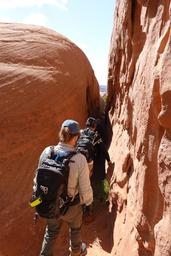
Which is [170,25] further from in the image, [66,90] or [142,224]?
[66,90]

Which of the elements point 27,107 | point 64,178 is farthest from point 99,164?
point 64,178

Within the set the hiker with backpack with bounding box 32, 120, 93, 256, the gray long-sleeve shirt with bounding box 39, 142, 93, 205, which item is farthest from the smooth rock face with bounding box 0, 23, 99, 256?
the gray long-sleeve shirt with bounding box 39, 142, 93, 205

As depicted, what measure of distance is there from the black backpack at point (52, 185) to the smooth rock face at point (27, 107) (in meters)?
2.90

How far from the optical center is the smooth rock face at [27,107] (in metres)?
6.76

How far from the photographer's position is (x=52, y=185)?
3.67 m

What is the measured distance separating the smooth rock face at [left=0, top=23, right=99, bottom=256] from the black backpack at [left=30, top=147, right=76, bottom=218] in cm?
290

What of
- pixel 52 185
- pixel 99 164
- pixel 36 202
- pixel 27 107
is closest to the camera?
pixel 52 185

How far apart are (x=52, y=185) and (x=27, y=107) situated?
4260 mm

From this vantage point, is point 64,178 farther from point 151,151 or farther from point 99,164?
point 99,164

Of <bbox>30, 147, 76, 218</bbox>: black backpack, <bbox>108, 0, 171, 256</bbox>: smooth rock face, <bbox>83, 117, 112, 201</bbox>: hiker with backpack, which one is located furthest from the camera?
<bbox>83, 117, 112, 201</bbox>: hiker with backpack

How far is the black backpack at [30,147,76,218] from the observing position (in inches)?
144

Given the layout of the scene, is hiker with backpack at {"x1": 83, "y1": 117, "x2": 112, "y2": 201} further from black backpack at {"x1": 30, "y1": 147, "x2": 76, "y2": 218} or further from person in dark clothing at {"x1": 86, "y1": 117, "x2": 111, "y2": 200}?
black backpack at {"x1": 30, "y1": 147, "x2": 76, "y2": 218}

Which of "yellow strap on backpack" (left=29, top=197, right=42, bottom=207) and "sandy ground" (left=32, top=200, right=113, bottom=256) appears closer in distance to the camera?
"yellow strap on backpack" (left=29, top=197, right=42, bottom=207)

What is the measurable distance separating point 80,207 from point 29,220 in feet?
9.73
